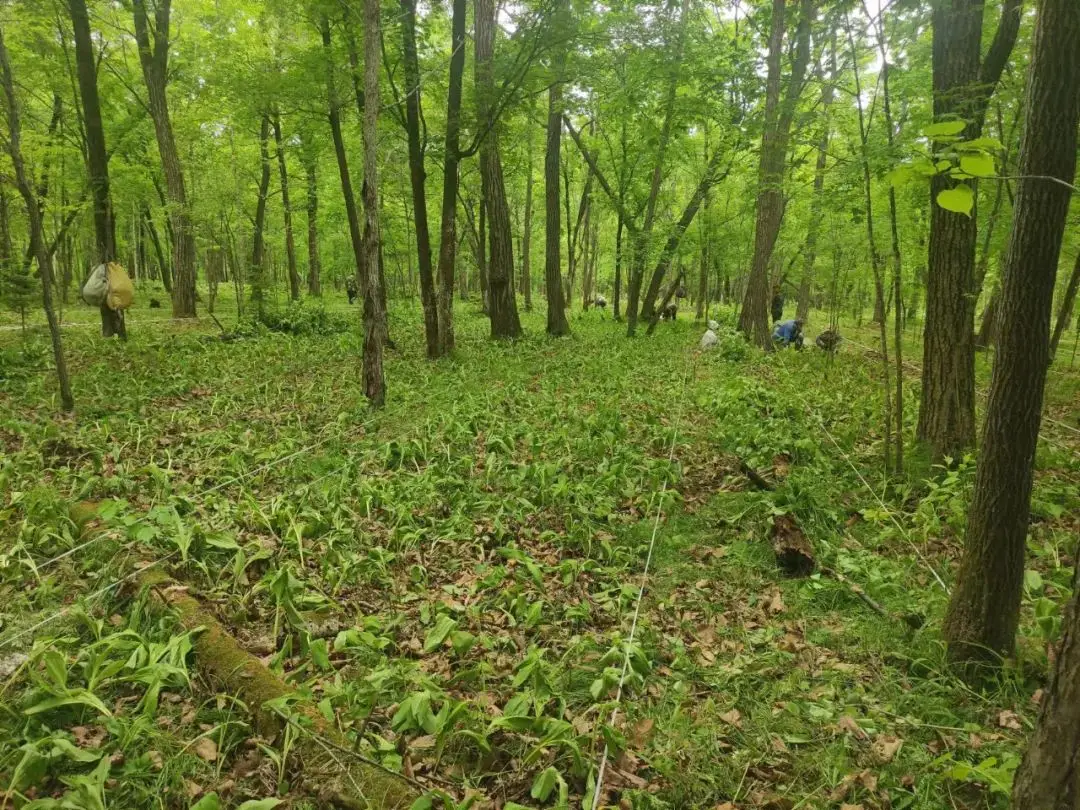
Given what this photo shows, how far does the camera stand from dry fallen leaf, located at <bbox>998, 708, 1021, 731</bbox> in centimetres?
255

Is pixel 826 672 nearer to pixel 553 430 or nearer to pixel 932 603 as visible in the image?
pixel 932 603

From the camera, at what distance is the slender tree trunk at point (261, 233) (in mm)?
13023

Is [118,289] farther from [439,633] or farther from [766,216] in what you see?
[766,216]

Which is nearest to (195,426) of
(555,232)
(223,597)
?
(223,597)

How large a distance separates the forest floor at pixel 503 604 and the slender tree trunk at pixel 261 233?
654 centimetres

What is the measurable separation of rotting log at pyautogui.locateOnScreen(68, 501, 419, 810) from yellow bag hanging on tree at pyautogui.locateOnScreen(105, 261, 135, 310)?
27.9 feet

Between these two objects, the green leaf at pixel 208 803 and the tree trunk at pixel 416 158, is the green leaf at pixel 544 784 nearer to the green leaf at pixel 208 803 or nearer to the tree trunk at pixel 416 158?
the green leaf at pixel 208 803

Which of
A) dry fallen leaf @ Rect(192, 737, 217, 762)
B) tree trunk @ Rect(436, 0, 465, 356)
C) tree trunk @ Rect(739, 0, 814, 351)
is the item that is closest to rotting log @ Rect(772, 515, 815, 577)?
dry fallen leaf @ Rect(192, 737, 217, 762)

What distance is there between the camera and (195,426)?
20.1 ft

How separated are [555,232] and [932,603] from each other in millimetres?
12835

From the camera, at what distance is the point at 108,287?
9.51 meters

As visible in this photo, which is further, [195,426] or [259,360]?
[259,360]

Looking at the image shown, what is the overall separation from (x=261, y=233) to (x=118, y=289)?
32.2ft

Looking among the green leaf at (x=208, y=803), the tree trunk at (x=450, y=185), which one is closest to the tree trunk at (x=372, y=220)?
the tree trunk at (x=450, y=185)
